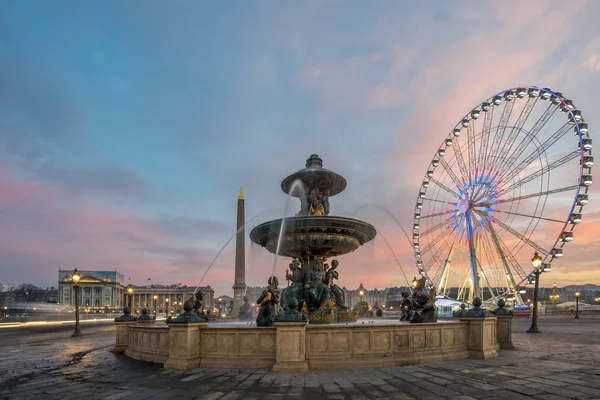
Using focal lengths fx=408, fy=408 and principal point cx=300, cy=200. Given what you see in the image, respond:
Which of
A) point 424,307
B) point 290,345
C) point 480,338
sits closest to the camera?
point 290,345

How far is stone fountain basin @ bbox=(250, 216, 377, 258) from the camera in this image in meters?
14.2

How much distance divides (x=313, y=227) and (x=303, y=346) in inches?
221

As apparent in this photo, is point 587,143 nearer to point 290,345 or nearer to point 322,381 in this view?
point 290,345

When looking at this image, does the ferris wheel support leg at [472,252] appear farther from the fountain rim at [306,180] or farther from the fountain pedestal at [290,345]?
the fountain pedestal at [290,345]

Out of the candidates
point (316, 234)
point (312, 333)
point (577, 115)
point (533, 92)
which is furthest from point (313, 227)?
point (533, 92)

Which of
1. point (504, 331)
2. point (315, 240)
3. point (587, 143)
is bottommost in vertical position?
point (504, 331)

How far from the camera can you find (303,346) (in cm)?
911

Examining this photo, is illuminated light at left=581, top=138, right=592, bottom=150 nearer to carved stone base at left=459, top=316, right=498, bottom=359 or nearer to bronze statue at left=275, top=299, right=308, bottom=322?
carved stone base at left=459, top=316, right=498, bottom=359

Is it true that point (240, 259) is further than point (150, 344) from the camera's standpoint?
Yes

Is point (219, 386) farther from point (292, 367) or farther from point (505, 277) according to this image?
point (505, 277)

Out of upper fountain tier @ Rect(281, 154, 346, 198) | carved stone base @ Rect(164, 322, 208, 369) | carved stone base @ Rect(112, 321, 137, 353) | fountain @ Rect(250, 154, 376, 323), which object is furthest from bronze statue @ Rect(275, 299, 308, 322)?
upper fountain tier @ Rect(281, 154, 346, 198)

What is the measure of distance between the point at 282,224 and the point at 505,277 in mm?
28305

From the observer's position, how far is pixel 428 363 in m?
9.98

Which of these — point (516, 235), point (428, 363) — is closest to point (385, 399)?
point (428, 363)
